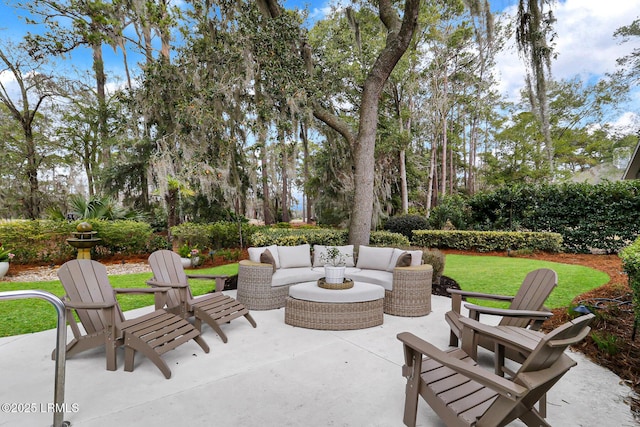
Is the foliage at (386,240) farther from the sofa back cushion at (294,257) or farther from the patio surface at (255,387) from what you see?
the patio surface at (255,387)

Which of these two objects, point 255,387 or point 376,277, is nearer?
point 255,387

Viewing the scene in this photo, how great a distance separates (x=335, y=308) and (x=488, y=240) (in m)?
7.21

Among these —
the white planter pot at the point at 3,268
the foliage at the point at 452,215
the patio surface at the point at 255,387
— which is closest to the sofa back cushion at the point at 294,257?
the patio surface at the point at 255,387

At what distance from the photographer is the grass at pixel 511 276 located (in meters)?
4.77

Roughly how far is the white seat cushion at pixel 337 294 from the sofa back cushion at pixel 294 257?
3.26 ft

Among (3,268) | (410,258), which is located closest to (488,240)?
(410,258)

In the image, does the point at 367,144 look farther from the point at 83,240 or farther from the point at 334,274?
the point at 83,240

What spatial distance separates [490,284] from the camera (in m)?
5.52

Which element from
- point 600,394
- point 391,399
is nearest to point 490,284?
point 600,394

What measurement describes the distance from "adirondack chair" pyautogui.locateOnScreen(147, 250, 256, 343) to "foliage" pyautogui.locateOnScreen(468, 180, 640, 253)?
29.7ft

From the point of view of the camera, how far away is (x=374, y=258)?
4.75 meters

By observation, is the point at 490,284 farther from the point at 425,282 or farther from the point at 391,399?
the point at 391,399

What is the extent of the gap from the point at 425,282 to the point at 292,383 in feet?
7.42

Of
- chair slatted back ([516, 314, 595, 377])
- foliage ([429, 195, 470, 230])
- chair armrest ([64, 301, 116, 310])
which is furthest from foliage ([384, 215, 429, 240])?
chair armrest ([64, 301, 116, 310])
